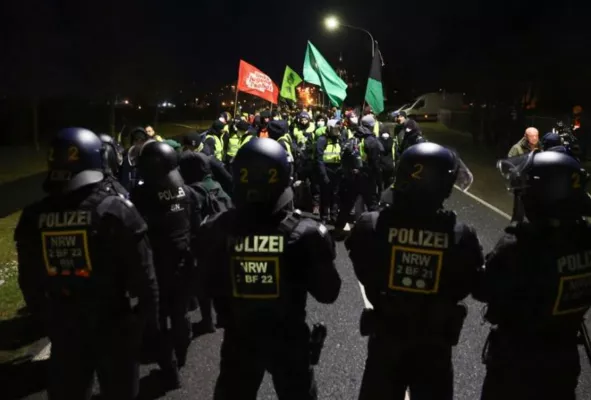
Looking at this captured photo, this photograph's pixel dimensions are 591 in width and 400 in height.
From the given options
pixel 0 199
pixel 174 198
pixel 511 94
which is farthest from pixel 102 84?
pixel 174 198

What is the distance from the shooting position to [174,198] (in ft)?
15.9

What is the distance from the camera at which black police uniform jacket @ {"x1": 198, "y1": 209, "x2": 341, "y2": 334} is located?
10.3 feet

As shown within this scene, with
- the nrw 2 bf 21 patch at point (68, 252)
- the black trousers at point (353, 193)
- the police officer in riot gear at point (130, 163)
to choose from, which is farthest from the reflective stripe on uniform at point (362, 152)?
the nrw 2 bf 21 patch at point (68, 252)

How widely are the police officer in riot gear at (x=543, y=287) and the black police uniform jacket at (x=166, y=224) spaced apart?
2.81 meters

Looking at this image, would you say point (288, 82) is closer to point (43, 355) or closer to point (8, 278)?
point (8, 278)

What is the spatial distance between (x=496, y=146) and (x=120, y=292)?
26819mm

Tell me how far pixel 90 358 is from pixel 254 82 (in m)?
11.0

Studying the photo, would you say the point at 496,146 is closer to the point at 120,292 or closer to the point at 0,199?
the point at 0,199

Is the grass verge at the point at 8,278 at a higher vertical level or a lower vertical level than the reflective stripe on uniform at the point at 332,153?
lower

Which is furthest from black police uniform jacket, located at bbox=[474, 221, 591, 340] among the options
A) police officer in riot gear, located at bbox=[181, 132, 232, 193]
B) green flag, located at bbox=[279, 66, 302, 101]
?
green flag, located at bbox=[279, 66, 302, 101]

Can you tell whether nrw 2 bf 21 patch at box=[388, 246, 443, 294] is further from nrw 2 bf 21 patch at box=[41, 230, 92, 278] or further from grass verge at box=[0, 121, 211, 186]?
grass verge at box=[0, 121, 211, 186]

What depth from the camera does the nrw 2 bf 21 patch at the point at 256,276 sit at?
315 cm

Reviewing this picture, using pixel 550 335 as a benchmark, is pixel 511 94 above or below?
above

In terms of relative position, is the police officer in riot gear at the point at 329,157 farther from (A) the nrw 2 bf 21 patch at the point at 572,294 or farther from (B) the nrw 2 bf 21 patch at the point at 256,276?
(A) the nrw 2 bf 21 patch at the point at 572,294
